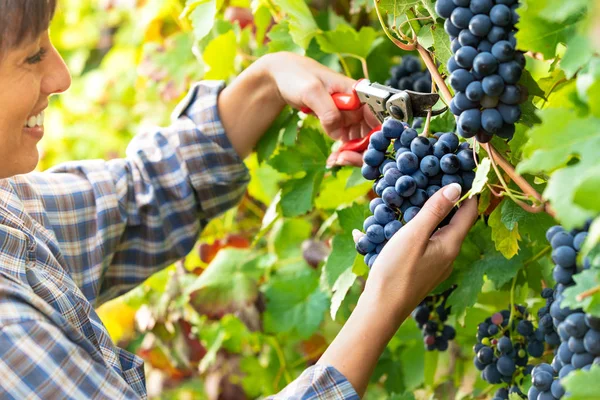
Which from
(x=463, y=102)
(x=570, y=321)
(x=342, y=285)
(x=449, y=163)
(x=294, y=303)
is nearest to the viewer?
(x=570, y=321)

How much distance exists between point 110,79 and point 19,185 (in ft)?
5.29

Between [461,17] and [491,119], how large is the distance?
0.13m

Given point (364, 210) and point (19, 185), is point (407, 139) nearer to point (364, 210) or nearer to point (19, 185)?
point (364, 210)

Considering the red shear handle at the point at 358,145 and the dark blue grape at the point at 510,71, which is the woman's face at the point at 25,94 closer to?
the red shear handle at the point at 358,145

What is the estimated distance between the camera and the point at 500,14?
35.5 inches

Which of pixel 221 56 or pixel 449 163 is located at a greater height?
pixel 449 163

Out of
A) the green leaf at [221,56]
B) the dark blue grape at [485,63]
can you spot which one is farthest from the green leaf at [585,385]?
the green leaf at [221,56]

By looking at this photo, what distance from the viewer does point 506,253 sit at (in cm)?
113

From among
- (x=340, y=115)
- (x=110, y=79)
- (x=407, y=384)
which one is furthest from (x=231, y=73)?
(x=110, y=79)

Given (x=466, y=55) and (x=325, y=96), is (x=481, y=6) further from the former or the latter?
(x=325, y=96)

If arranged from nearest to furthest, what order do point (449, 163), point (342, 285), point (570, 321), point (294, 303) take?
point (570, 321) < point (449, 163) < point (342, 285) < point (294, 303)

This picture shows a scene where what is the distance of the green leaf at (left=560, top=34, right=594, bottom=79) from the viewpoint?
2.78 feet

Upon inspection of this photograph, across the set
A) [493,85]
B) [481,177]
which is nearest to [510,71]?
[493,85]

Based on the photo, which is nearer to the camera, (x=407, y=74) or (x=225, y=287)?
(x=407, y=74)
